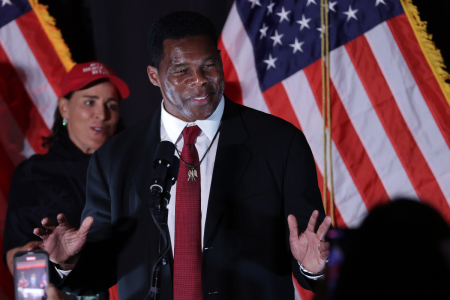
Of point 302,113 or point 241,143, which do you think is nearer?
point 241,143

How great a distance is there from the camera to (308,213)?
4.50 feet

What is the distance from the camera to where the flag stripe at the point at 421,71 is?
2.57 m

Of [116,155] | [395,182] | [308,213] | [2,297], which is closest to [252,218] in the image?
[308,213]

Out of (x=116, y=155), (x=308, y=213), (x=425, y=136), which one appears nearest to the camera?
(x=308, y=213)

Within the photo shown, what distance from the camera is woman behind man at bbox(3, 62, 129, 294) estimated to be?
2607 millimetres

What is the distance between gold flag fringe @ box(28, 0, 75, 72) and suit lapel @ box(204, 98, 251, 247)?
1.77 metres

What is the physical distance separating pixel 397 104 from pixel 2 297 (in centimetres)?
247

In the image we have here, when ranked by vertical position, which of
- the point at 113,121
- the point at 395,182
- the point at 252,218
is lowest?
the point at 395,182

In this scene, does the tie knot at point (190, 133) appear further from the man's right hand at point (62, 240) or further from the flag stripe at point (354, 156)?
the flag stripe at point (354, 156)

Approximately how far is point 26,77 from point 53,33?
313 mm

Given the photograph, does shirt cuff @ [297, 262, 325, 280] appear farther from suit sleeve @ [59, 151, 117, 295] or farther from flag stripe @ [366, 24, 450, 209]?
flag stripe @ [366, 24, 450, 209]

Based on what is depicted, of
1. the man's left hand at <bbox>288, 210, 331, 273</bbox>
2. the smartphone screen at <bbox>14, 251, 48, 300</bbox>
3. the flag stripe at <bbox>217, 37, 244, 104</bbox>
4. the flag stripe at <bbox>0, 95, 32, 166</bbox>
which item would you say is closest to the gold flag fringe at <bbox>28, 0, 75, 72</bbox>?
the flag stripe at <bbox>0, 95, 32, 166</bbox>

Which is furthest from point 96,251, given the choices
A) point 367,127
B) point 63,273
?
point 367,127

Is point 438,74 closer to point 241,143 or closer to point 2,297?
point 241,143
